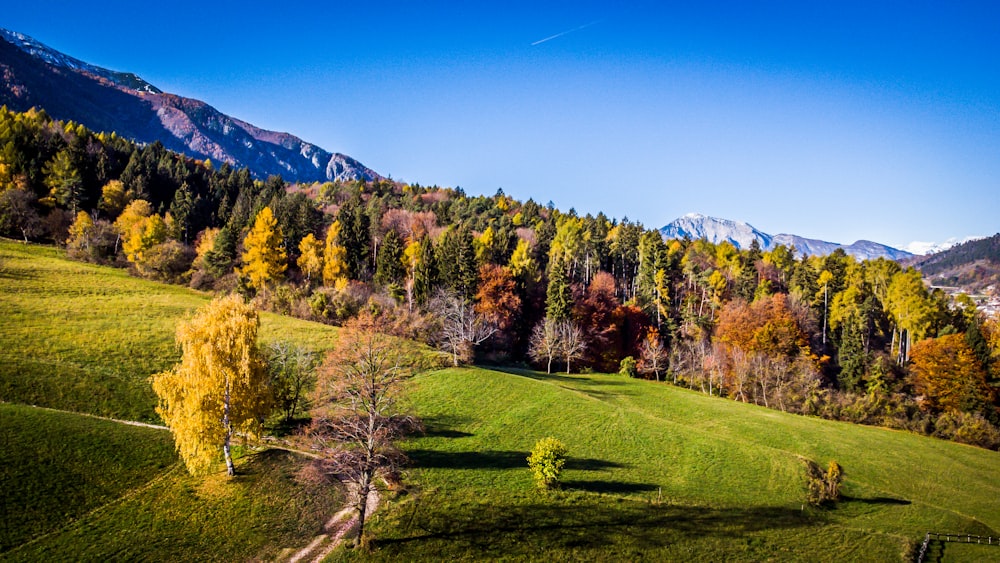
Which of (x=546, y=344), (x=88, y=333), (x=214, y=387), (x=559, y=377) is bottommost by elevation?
(x=559, y=377)

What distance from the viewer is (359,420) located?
26453mm

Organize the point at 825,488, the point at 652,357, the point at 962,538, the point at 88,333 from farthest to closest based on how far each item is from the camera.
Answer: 1. the point at 652,357
2. the point at 88,333
3. the point at 825,488
4. the point at 962,538

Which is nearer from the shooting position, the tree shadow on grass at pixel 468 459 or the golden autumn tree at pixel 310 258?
the tree shadow on grass at pixel 468 459

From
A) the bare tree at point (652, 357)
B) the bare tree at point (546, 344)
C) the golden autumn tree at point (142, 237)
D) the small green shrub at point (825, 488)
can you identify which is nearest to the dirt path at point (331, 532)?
the small green shrub at point (825, 488)

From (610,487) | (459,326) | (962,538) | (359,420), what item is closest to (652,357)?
(459,326)

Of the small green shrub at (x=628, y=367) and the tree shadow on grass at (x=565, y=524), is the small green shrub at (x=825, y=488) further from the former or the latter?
the small green shrub at (x=628, y=367)

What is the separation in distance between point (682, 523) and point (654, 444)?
34.1 ft

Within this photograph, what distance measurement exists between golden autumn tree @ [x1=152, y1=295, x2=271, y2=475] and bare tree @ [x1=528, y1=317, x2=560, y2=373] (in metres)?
41.1

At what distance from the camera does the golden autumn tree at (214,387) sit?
25.9 metres

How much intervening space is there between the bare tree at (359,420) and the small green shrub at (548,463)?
7921 mm

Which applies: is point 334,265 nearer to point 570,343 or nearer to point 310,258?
point 310,258

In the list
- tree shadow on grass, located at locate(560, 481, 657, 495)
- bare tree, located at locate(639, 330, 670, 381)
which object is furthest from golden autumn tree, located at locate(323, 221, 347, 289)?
tree shadow on grass, located at locate(560, 481, 657, 495)

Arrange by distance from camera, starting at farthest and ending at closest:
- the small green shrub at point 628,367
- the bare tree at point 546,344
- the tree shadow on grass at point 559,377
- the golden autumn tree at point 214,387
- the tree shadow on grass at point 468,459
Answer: the small green shrub at point 628,367, the bare tree at point 546,344, the tree shadow on grass at point 559,377, the tree shadow on grass at point 468,459, the golden autumn tree at point 214,387

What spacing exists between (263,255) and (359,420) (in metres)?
48.0
